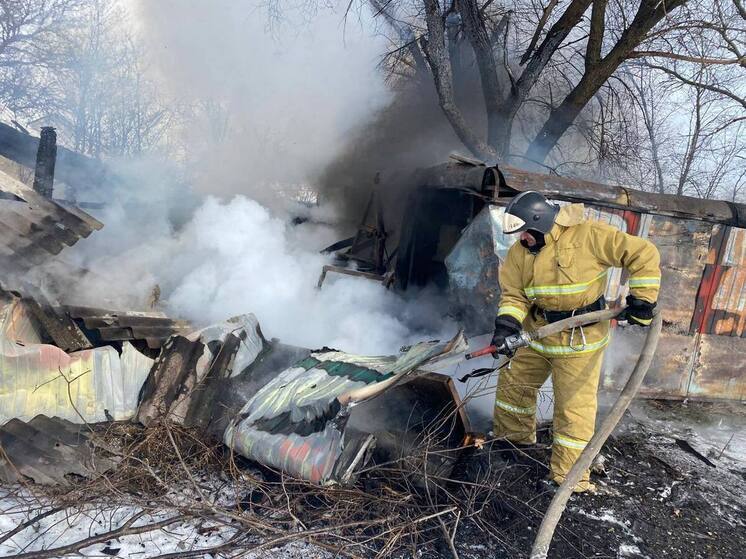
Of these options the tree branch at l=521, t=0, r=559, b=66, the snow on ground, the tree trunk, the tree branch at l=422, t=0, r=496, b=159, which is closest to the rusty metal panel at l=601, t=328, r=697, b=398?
the snow on ground

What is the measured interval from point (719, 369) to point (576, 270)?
359cm

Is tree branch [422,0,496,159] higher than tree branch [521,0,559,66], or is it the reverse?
tree branch [521,0,559,66]

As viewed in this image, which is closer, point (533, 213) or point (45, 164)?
point (533, 213)

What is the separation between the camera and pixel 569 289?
3236mm

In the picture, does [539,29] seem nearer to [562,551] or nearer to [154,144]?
[562,551]

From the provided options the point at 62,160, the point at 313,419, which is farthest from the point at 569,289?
the point at 62,160

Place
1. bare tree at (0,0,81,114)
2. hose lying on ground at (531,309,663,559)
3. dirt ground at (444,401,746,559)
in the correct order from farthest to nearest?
bare tree at (0,0,81,114) → dirt ground at (444,401,746,559) → hose lying on ground at (531,309,663,559)

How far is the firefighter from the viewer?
3.11 m

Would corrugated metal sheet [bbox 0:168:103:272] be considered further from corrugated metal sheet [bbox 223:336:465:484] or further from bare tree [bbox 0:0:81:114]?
bare tree [bbox 0:0:81:114]

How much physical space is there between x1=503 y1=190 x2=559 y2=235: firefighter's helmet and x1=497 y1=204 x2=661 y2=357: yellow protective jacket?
0.29 ft

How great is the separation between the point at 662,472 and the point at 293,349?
10.1ft

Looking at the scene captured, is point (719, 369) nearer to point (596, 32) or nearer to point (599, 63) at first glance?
point (599, 63)

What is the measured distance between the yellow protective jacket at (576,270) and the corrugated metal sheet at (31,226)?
13.2ft

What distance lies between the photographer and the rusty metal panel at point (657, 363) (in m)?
5.19
